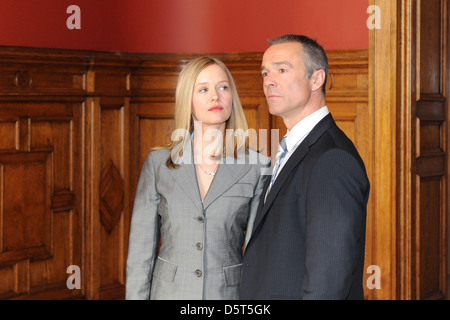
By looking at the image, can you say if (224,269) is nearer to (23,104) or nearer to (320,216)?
(320,216)

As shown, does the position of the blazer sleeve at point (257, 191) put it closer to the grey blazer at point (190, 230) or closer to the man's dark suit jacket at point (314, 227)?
the grey blazer at point (190, 230)

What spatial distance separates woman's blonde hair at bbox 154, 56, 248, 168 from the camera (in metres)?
2.06

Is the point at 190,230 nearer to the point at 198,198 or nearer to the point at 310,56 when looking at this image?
the point at 198,198

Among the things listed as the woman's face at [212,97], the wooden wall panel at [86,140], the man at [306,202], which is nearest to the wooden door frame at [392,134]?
the wooden wall panel at [86,140]

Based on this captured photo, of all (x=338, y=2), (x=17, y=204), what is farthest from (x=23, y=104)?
(x=338, y=2)

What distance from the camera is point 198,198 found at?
81.7 inches

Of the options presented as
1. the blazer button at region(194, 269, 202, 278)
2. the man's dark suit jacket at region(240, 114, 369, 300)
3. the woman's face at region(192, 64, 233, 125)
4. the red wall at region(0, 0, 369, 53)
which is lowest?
the blazer button at region(194, 269, 202, 278)

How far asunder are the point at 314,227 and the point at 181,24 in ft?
10.2

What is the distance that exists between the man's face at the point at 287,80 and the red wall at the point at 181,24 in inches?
88.7

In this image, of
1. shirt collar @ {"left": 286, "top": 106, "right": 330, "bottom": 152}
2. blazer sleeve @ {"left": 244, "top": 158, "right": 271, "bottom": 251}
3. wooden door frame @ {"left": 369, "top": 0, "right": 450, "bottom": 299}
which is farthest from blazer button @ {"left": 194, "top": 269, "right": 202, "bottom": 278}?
wooden door frame @ {"left": 369, "top": 0, "right": 450, "bottom": 299}

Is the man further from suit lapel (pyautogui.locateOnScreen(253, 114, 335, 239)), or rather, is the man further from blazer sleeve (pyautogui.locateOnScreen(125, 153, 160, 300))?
blazer sleeve (pyautogui.locateOnScreen(125, 153, 160, 300))

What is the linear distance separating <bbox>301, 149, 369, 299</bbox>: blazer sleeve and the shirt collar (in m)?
0.19

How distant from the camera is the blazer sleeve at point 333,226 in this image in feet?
4.91

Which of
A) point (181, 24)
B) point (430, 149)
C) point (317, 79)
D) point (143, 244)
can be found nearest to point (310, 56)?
point (317, 79)
